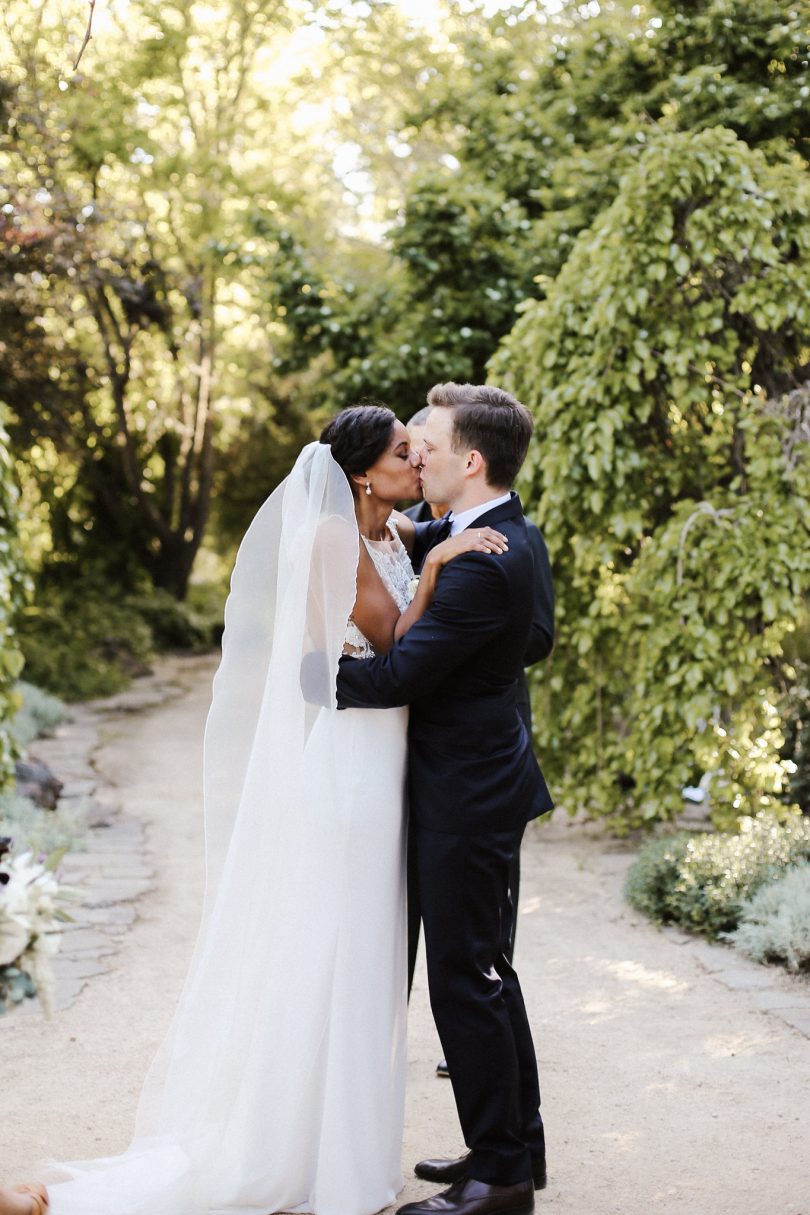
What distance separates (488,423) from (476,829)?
940 millimetres

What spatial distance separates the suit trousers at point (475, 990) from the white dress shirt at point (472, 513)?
731mm

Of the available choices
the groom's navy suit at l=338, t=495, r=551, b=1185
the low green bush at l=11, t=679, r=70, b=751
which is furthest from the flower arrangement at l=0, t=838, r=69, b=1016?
the low green bush at l=11, t=679, r=70, b=751

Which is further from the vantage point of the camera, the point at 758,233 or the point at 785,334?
the point at 785,334

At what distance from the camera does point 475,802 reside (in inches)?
108

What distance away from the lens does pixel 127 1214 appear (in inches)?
107

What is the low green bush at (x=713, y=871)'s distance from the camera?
4926 mm

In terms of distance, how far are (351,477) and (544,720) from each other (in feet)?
11.8

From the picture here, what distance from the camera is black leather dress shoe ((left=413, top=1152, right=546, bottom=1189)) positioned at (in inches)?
117

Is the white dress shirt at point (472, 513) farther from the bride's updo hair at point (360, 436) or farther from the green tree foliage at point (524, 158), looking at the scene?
the green tree foliage at point (524, 158)

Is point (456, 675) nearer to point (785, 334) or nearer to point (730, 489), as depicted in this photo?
point (730, 489)

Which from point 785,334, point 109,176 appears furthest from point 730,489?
point 109,176

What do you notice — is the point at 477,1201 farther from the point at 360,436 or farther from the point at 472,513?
the point at 360,436

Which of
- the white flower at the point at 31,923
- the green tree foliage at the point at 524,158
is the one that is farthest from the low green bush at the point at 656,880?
the green tree foliage at the point at 524,158

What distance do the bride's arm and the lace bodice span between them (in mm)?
119
